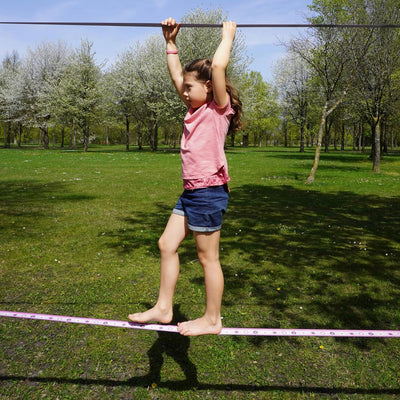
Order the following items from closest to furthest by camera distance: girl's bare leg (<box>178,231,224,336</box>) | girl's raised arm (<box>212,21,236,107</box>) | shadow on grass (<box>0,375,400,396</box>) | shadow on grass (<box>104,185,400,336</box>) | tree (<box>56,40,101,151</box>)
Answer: girl's raised arm (<box>212,21,236,107</box>), girl's bare leg (<box>178,231,224,336</box>), shadow on grass (<box>0,375,400,396</box>), shadow on grass (<box>104,185,400,336</box>), tree (<box>56,40,101,151</box>)

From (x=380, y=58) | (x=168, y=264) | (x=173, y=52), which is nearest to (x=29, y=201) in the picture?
(x=173, y=52)

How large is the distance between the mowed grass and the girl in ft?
3.19

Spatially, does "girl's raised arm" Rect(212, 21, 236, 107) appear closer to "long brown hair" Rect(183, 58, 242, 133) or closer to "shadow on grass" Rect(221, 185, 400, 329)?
"long brown hair" Rect(183, 58, 242, 133)

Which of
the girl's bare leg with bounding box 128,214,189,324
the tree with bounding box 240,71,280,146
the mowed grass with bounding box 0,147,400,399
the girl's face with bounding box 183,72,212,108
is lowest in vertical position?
the mowed grass with bounding box 0,147,400,399

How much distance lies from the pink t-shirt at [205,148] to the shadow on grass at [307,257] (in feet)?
8.05

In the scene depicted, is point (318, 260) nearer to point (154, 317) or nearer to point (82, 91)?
point (154, 317)

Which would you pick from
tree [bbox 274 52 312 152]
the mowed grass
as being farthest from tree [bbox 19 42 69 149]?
the mowed grass

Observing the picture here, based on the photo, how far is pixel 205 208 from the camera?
3041mm

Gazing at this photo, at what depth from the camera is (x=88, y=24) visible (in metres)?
3.08

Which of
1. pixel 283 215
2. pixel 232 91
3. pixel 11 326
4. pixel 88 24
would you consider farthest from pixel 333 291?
pixel 283 215

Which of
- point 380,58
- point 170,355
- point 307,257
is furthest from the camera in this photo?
point 380,58

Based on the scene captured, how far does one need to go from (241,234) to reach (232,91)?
5877mm

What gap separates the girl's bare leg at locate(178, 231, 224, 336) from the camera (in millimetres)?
3129

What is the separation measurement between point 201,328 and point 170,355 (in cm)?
114
